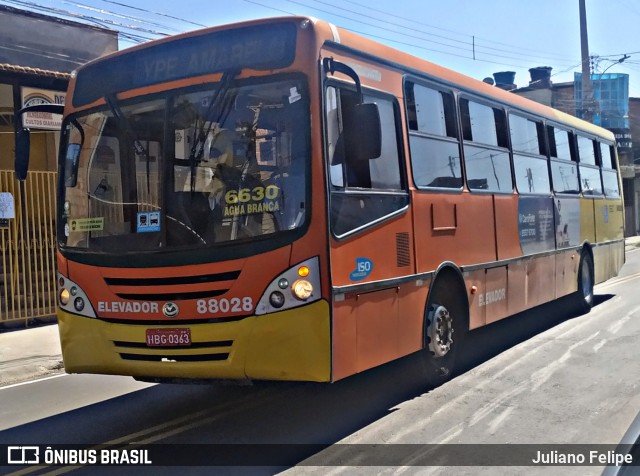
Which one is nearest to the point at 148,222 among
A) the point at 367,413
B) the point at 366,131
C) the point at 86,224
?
the point at 86,224

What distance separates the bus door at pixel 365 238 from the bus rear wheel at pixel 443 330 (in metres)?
0.39

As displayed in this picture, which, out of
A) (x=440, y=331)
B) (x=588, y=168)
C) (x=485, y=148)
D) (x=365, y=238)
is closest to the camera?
(x=365, y=238)

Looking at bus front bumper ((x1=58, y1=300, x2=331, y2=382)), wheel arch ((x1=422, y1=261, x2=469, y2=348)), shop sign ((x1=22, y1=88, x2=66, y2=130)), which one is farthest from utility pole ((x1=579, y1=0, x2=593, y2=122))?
bus front bumper ((x1=58, y1=300, x2=331, y2=382))

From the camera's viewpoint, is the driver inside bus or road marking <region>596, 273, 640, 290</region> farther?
road marking <region>596, 273, 640, 290</region>

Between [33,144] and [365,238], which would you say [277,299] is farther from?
[33,144]

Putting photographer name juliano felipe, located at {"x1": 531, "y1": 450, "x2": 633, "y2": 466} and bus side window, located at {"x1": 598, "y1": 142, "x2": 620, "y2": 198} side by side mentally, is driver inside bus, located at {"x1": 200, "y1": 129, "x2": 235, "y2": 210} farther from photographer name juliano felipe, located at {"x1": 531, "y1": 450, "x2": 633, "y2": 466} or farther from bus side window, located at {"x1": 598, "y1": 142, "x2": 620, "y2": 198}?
bus side window, located at {"x1": 598, "y1": 142, "x2": 620, "y2": 198}

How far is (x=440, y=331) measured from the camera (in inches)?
285

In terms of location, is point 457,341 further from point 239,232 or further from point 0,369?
point 0,369

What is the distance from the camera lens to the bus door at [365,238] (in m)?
5.47

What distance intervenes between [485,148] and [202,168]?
4.43 metres

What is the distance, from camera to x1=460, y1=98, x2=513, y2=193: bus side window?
8.28m

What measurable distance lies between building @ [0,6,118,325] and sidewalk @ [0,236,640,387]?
64 cm

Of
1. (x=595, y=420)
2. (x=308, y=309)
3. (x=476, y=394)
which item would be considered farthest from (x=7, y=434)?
(x=595, y=420)

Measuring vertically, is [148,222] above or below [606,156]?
below
